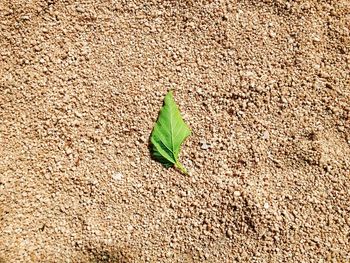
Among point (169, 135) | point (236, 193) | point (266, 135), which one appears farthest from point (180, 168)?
point (266, 135)

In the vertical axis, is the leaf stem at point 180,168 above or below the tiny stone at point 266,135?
below

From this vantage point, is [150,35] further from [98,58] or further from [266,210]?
[266,210]

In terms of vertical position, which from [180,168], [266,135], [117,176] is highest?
[266,135]

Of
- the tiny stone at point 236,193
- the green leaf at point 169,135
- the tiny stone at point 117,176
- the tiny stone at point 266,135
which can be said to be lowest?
the tiny stone at point 117,176

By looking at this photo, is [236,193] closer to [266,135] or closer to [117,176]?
[266,135]

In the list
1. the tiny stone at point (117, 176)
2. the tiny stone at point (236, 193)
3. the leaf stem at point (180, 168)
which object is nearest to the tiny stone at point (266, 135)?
the tiny stone at point (236, 193)

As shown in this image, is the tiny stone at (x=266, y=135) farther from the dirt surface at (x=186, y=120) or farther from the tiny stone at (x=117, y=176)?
the tiny stone at (x=117, y=176)
